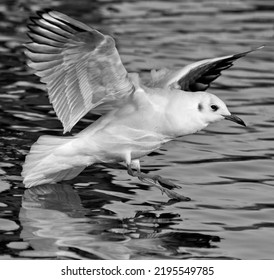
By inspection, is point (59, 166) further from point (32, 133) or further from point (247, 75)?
point (247, 75)

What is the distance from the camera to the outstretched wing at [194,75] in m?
10.0

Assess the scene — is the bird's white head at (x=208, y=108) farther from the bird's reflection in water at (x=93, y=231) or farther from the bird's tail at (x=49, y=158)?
the bird's tail at (x=49, y=158)

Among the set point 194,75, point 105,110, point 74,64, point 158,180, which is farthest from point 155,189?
point 74,64

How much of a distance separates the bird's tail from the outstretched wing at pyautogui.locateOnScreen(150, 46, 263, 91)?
1036 mm

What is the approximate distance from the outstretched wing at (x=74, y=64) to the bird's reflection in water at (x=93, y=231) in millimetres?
708

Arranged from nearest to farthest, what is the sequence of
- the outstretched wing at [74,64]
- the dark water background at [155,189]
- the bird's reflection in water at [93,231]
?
the bird's reflection in water at [93,231] → the dark water background at [155,189] → the outstretched wing at [74,64]

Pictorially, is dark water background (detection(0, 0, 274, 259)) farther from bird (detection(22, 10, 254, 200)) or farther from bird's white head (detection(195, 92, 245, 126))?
bird's white head (detection(195, 92, 245, 126))

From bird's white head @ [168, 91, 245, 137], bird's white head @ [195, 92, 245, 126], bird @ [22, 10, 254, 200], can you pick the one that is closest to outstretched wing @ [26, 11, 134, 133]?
bird @ [22, 10, 254, 200]

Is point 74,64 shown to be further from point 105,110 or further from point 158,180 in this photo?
point 158,180

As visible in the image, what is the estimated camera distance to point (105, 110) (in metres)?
9.99

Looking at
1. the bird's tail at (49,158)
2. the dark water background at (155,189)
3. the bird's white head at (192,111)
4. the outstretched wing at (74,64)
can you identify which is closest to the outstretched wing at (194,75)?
the bird's white head at (192,111)

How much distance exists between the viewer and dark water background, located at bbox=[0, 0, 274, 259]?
8.41 meters

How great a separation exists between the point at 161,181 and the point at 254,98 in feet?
12.5

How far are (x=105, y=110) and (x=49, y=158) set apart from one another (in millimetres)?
744
